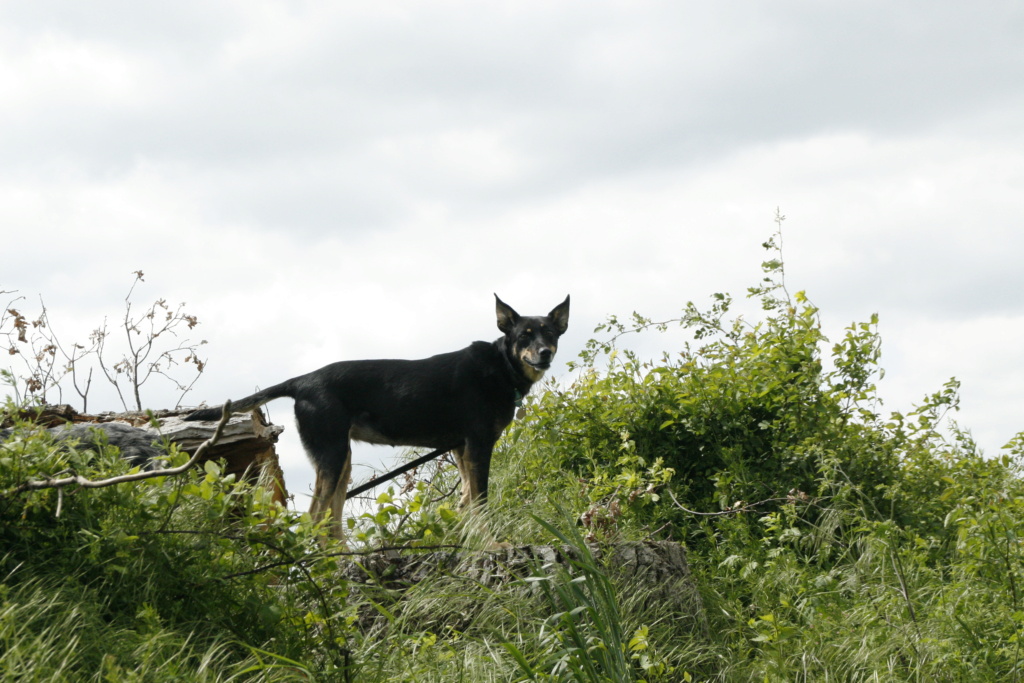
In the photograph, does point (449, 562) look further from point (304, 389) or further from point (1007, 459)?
point (1007, 459)

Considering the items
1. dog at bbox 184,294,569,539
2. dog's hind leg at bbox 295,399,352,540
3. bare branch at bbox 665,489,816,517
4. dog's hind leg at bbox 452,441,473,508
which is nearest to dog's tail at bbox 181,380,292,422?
dog at bbox 184,294,569,539

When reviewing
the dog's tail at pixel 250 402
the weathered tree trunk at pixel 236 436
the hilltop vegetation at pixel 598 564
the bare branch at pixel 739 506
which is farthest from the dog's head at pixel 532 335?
the weathered tree trunk at pixel 236 436

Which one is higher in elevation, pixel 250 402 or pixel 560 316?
pixel 560 316

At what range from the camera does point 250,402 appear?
21.1 feet

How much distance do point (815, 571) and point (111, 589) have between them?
427 centimetres

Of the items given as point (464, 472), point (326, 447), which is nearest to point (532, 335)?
point (464, 472)

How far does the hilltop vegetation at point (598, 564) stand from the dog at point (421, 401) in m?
0.51

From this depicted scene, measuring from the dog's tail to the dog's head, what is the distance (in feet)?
5.47

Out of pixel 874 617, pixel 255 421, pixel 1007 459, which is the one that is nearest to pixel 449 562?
pixel 874 617

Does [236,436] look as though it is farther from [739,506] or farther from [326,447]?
[739,506]

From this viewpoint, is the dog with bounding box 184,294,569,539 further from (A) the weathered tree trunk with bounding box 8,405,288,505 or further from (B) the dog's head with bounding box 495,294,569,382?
(A) the weathered tree trunk with bounding box 8,405,288,505

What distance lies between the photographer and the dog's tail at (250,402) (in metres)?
6.43

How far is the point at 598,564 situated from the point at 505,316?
2.65 m

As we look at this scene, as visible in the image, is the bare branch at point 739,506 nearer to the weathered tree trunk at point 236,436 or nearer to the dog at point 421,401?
the dog at point 421,401
